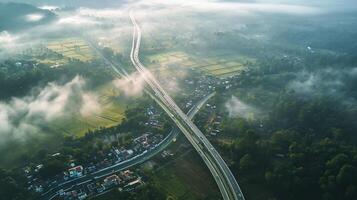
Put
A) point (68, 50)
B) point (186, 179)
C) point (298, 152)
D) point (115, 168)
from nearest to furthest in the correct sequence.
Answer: point (186, 179) → point (115, 168) → point (298, 152) → point (68, 50)

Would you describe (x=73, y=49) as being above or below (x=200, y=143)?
above

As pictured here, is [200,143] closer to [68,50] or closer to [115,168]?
[115,168]

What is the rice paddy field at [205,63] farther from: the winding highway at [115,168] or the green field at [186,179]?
the green field at [186,179]

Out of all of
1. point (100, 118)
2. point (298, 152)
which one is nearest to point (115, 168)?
point (100, 118)

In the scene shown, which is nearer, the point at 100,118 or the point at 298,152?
the point at 298,152

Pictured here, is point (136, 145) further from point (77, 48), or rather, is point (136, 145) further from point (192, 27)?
point (192, 27)

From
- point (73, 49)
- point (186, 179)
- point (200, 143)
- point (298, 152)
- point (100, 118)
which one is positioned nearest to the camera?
point (186, 179)

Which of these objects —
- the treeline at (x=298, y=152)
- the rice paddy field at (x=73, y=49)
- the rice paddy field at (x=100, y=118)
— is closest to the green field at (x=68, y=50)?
the rice paddy field at (x=73, y=49)
